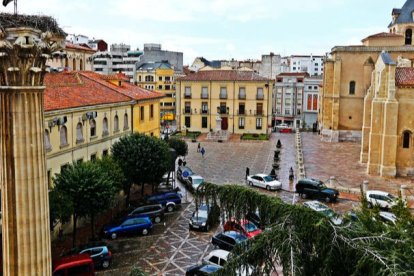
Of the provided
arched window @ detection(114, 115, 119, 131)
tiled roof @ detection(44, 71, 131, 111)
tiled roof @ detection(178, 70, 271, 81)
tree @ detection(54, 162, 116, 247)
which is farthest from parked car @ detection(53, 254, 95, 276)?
tiled roof @ detection(178, 70, 271, 81)

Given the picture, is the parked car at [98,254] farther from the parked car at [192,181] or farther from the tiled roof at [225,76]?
the tiled roof at [225,76]

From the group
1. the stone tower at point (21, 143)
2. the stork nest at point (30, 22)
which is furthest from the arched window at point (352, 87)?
the stone tower at point (21, 143)

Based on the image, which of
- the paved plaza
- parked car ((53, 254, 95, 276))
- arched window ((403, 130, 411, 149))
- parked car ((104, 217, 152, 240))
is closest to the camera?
parked car ((53, 254, 95, 276))

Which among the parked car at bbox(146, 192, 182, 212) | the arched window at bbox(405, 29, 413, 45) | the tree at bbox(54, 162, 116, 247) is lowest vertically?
the parked car at bbox(146, 192, 182, 212)

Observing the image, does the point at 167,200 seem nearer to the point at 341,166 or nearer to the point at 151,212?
the point at 151,212

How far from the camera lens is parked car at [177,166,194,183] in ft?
115

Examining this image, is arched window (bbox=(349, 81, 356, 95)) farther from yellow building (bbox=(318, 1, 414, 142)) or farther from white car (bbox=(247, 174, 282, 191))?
white car (bbox=(247, 174, 282, 191))

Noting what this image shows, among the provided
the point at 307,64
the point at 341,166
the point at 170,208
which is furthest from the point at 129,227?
the point at 307,64

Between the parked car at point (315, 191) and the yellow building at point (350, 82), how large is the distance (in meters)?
24.3

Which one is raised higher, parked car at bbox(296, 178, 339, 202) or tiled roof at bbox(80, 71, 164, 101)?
tiled roof at bbox(80, 71, 164, 101)

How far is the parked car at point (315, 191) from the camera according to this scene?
2969 centimetres

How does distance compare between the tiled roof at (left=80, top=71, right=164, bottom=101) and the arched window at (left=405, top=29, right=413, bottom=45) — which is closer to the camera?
the tiled roof at (left=80, top=71, right=164, bottom=101)

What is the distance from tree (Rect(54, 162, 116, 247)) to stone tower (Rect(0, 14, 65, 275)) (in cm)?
1276

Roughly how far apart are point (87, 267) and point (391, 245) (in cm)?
1345
